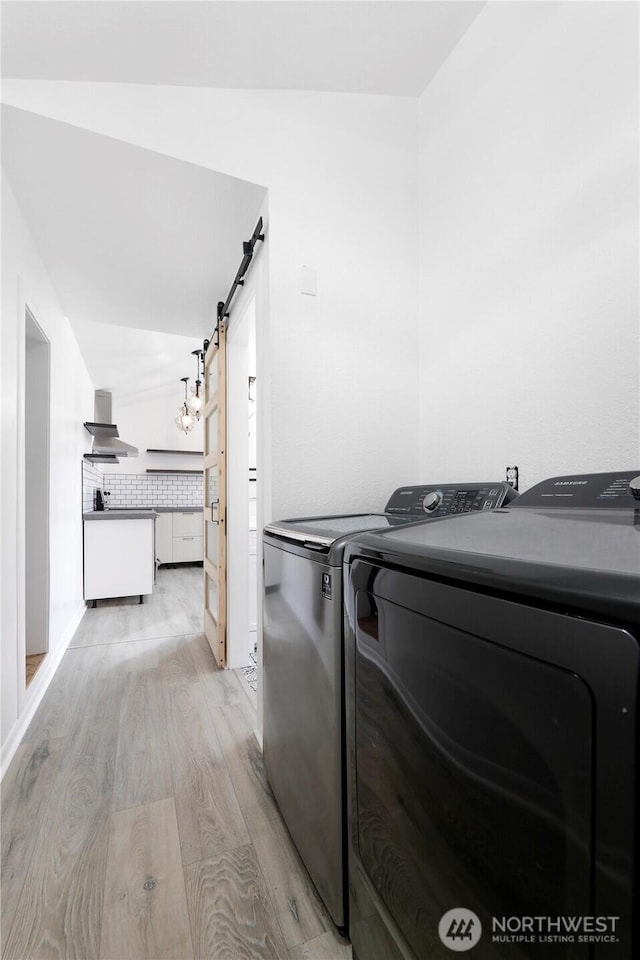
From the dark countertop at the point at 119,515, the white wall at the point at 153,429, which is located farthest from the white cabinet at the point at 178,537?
the dark countertop at the point at 119,515

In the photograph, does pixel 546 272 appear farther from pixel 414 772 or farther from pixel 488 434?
pixel 414 772

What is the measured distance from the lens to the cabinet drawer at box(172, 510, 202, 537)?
21.9 feet

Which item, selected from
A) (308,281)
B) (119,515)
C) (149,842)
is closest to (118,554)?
(119,515)

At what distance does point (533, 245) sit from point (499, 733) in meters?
1.44

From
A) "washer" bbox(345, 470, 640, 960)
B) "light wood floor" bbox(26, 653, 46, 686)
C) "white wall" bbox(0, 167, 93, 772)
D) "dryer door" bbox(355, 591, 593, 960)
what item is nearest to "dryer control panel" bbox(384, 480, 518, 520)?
"washer" bbox(345, 470, 640, 960)

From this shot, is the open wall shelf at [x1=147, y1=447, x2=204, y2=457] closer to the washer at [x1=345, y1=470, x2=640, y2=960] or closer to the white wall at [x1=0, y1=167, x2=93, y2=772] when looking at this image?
the white wall at [x1=0, y1=167, x2=93, y2=772]

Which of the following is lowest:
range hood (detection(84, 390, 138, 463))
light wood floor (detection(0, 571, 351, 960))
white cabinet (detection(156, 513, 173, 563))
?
light wood floor (detection(0, 571, 351, 960))

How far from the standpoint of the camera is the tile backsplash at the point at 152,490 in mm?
6898

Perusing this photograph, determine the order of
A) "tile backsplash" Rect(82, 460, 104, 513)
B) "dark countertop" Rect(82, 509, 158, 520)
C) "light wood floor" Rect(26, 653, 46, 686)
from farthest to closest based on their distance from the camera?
"tile backsplash" Rect(82, 460, 104, 513) < "dark countertop" Rect(82, 509, 158, 520) < "light wood floor" Rect(26, 653, 46, 686)

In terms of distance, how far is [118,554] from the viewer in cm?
422

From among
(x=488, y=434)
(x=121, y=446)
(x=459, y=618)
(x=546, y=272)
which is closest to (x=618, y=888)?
(x=459, y=618)

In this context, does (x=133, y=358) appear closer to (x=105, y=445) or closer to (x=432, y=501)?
(x=105, y=445)

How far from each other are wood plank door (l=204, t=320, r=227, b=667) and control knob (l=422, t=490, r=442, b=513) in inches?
62.0

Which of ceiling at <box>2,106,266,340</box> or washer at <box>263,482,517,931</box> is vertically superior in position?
ceiling at <box>2,106,266,340</box>
